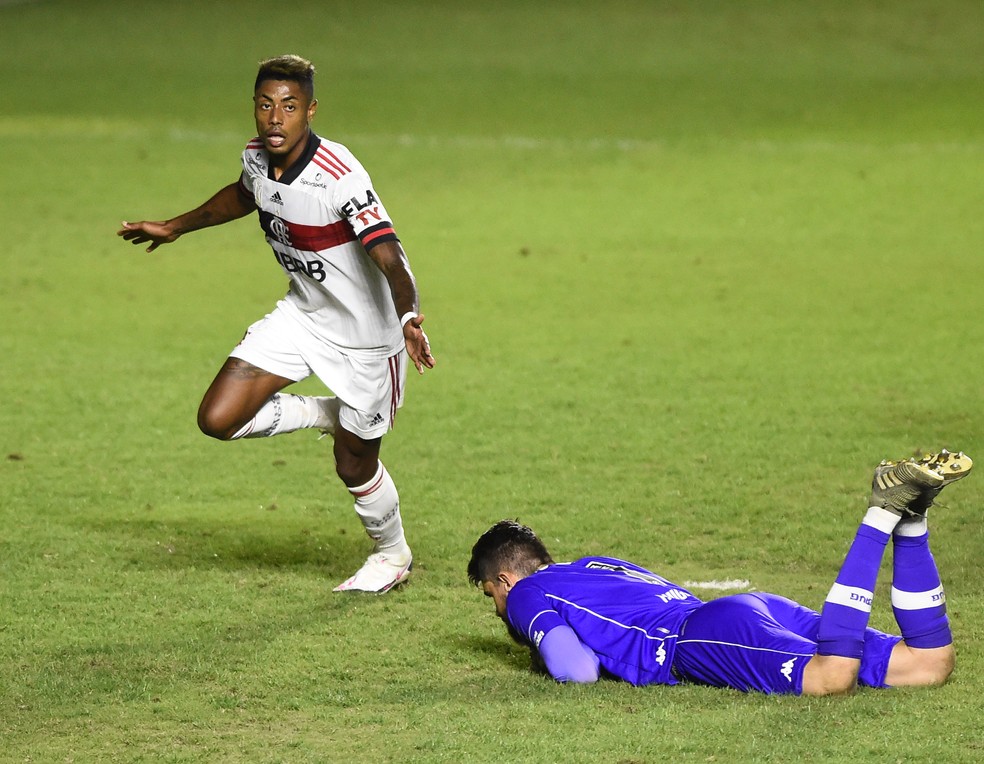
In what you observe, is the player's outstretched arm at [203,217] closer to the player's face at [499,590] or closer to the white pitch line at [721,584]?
the player's face at [499,590]

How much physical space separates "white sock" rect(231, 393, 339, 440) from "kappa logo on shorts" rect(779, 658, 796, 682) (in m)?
2.42

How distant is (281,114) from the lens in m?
6.13

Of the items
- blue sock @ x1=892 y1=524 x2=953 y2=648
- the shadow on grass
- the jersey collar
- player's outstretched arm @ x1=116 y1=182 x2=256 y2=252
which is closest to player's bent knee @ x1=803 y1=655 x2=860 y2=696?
blue sock @ x1=892 y1=524 x2=953 y2=648

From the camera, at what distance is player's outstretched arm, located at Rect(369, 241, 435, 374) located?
5.53 meters

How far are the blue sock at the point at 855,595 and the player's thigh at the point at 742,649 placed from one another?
11 cm

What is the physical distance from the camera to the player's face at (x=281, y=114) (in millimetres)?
6129

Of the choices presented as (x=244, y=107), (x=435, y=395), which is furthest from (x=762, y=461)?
(x=244, y=107)

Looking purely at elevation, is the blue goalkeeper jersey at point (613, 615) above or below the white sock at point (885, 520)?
below

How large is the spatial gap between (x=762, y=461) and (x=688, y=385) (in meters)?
1.80

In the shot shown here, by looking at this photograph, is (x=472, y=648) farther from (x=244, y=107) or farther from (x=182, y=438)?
(x=244, y=107)

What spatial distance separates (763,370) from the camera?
34.5 feet

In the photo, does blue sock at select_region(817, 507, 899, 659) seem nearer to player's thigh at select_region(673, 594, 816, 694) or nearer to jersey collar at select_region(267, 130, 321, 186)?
player's thigh at select_region(673, 594, 816, 694)

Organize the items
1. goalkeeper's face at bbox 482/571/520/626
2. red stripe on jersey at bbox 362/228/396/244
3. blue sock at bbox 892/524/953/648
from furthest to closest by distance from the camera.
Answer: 1. red stripe on jersey at bbox 362/228/396/244
2. goalkeeper's face at bbox 482/571/520/626
3. blue sock at bbox 892/524/953/648

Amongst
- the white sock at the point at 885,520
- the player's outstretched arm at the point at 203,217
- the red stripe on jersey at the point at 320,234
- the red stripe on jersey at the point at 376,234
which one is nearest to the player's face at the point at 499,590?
the white sock at the point at 885,520
